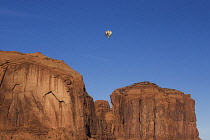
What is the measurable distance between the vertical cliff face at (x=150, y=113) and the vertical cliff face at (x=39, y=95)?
211 ft

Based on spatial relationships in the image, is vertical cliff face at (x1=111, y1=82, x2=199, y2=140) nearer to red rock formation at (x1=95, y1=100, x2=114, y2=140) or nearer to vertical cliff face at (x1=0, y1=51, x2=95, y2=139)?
red rock formation at (x1=95, y1=100, x2=114, y2=140)

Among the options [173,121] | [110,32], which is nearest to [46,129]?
[110,32]

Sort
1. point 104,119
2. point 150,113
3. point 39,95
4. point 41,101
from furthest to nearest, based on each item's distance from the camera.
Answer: point 150,113 → point 104,119 → point 41,101 → point 39,95

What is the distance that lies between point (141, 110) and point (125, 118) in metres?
7.43

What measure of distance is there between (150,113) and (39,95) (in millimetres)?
80234

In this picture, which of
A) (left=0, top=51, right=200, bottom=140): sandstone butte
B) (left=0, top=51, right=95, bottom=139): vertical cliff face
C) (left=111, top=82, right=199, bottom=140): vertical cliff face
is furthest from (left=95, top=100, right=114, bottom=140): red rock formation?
(left=0, top=51, right=95, bottom=139): vertical cliff face

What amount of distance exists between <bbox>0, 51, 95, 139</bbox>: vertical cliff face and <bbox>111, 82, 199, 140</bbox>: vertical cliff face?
2532 inches

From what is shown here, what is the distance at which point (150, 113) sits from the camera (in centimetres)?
16212

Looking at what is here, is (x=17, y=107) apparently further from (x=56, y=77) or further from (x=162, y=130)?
(x=162, y=130)

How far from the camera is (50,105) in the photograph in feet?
299

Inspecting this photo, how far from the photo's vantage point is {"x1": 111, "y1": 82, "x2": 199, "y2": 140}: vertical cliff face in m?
160

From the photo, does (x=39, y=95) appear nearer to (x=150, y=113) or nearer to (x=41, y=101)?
(x=41, y=101)

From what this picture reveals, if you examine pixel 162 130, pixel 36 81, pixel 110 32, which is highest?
pixel 110 32

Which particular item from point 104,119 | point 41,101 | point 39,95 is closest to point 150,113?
point 104,119
